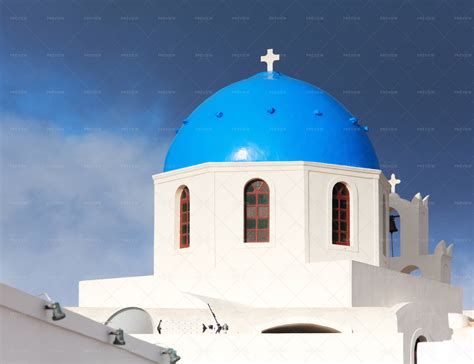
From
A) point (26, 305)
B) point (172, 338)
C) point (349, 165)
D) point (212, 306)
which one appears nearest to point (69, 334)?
point (26, 305)

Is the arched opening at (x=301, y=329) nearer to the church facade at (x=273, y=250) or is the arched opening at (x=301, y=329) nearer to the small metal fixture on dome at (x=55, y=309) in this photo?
the church facade at (x=273, y=250)

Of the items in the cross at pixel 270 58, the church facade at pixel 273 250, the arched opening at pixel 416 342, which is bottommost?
the arched opening at pixel 416 342

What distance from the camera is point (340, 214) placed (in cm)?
2398

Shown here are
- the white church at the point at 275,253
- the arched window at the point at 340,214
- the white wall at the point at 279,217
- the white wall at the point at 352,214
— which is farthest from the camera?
the arched window at the point at 340,214

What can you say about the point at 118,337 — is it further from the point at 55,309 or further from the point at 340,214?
the point at 340,214

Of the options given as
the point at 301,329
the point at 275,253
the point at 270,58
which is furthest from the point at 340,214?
the point at 270,58

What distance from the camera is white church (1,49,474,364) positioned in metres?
21.3

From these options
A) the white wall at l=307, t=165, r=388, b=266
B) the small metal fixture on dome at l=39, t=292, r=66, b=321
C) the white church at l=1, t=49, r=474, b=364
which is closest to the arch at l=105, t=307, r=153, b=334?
the white church at l=1, t=49, r=474, b=364

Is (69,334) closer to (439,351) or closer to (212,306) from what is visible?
(212,306)

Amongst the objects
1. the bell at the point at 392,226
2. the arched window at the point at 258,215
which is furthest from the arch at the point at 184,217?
the bell at the point at 392,226

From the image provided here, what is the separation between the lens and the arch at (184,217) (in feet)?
80.3

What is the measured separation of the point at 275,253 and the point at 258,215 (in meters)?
0.97

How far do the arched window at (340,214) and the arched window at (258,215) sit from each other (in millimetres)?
1585

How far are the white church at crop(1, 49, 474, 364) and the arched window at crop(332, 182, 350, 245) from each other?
29 millimetres
